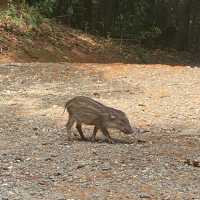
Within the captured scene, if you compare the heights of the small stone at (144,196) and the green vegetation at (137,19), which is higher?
the small stone at (144,196)

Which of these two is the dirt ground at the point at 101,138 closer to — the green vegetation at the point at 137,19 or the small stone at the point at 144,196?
the small stone at the point at 144,196

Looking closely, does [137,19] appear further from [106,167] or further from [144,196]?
[144,196]

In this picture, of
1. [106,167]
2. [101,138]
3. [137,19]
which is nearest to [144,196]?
[106,167]

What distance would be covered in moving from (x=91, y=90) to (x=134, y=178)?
23.2 ft

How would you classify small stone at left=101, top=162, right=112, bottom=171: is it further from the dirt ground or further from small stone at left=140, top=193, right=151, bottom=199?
small stone at left=140, top=193, right=151, bottom=199

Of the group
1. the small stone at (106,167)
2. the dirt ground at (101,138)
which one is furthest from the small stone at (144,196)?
the small stone at (106,167)

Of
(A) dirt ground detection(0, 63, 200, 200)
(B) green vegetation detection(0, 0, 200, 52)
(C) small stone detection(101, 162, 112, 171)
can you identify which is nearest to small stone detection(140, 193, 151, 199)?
(A) dirt ground detection(0, 63, 200, 200)

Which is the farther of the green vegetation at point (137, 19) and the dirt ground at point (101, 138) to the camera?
the green vegetation at point (137, 19)

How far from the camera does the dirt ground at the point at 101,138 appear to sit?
7.27 m

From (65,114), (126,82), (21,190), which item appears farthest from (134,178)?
(126,82)

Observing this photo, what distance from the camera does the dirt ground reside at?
7.27 m

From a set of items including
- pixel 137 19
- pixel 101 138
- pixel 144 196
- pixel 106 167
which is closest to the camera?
pixel 144 196

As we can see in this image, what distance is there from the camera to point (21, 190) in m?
7.14

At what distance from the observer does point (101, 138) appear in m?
10.2
